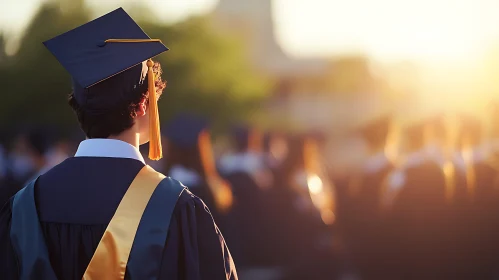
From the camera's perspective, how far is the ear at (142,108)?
2059mm

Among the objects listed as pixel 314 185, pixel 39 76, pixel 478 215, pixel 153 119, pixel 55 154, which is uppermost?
pixel 39 76

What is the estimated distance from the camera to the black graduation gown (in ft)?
6.47

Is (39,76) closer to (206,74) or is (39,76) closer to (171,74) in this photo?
(171,74)

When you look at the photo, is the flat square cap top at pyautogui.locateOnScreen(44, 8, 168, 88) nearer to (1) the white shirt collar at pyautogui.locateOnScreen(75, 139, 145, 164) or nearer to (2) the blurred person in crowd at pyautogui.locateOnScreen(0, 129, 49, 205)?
(1) the white shirt collar at pyautogui.locateOnScreen(75, 139, 145, 164)

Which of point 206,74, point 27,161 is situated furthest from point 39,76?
point 27,161

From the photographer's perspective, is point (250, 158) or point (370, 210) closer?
point (370, 210)

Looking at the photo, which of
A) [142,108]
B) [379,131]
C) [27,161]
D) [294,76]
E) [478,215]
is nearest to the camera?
[142,108]

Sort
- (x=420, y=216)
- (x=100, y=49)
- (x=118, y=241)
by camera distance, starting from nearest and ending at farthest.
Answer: (x=118, y=241)
(x=100, y=49)
(x=420, y=216)

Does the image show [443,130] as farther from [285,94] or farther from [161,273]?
[285,94]

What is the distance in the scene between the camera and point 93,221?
6.49 feet

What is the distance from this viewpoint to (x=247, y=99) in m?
24.4

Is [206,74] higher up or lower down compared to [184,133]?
higher up

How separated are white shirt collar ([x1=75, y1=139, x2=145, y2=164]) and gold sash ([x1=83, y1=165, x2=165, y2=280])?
96 millimetres

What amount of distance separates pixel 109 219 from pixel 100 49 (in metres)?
0.53
